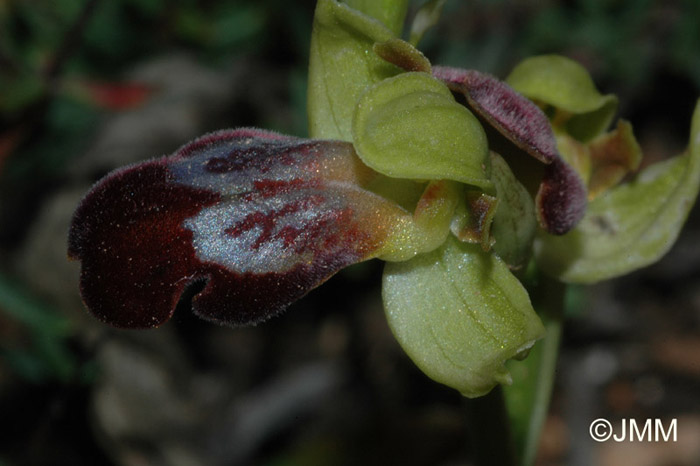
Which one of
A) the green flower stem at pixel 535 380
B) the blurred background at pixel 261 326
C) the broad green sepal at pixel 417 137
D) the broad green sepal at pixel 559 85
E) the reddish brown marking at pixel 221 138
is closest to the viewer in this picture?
the broad green sepal at pixel 417 137

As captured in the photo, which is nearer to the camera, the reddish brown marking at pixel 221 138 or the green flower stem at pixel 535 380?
the reddish brown marking at pixel 221 138

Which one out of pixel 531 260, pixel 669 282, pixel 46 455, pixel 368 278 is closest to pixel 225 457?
pixel 46 455

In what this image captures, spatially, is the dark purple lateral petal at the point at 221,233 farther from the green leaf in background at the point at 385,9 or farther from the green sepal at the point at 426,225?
the green leaf in background at the point at 385,9

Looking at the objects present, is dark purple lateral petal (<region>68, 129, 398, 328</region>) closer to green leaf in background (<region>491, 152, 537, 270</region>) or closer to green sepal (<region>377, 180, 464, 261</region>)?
green sepal (<region>377, 180, 464, 261</region>)

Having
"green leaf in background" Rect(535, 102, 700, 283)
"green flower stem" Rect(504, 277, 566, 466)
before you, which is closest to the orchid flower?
"green leaf in background" Rect(535, 102, 700, 283)

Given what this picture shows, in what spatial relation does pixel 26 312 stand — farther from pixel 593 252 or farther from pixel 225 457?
pixel 593 252

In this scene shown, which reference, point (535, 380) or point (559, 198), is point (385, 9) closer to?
point (559, 198)

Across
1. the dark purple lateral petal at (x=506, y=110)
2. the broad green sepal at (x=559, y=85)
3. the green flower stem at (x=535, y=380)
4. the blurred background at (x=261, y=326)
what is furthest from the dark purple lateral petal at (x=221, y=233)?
the blurred background at (x=261, y=326)

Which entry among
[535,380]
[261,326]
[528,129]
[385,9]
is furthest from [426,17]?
[261,326]
